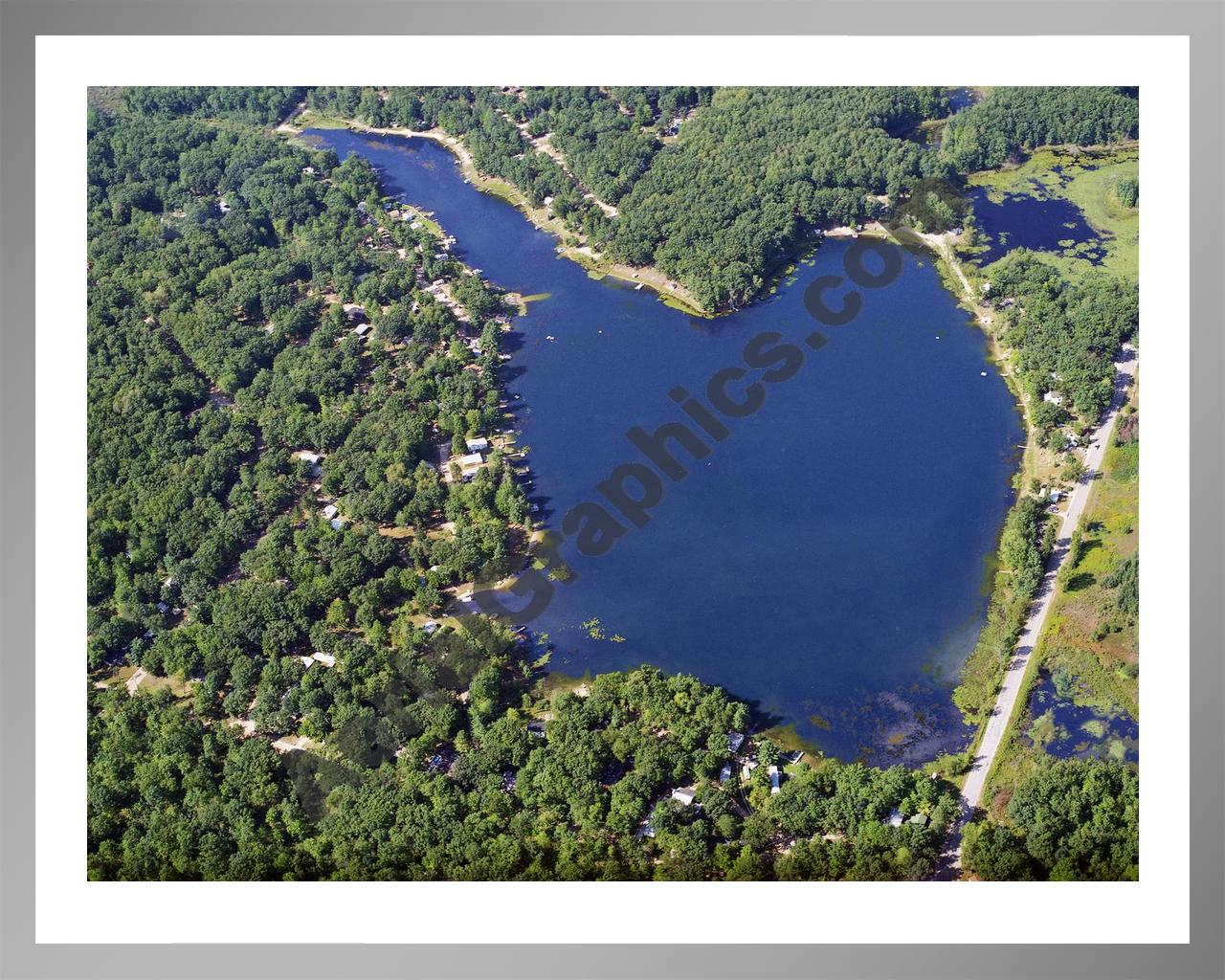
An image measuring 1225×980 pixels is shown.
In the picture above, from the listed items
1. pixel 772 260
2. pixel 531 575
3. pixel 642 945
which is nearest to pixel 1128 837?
pixel 642 945

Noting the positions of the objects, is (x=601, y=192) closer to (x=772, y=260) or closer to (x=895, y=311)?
(x=772, y=260)

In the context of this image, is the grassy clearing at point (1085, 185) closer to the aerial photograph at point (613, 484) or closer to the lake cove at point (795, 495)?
the aerial photograph at point (613, 484)

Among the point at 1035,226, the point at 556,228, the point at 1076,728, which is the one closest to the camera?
the point at 1076,728

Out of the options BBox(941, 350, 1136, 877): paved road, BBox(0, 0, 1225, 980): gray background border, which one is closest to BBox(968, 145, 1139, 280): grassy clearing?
BBox(941, 350, 1136, 877): paved road
